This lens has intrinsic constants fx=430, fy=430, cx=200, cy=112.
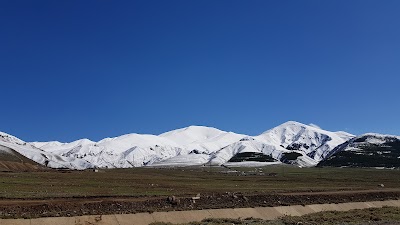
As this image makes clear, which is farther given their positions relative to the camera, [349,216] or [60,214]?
[349,216]

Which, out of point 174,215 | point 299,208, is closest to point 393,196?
point 299,208

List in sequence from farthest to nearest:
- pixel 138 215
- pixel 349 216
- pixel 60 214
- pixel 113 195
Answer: pixel 113 195 → pixel 349 216 → pixel 138 215 → pixel 60 214

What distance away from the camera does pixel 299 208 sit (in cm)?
6969

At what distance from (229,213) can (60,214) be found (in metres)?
23.5

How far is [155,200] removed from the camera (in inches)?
2478

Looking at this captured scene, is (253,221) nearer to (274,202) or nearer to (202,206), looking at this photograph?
(202,206)

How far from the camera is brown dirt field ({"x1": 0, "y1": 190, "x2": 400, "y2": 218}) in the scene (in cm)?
5307

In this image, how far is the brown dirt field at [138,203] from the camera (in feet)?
174

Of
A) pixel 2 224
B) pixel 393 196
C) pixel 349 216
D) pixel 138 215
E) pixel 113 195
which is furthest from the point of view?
pixel 393 196

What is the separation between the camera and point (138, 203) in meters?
60.6

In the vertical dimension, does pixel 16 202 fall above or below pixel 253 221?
above

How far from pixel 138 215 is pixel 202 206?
1121 centimetres

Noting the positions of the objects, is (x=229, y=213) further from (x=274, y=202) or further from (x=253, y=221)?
(x=274, y=202)

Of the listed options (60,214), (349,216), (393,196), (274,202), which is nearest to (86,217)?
(60,214)
